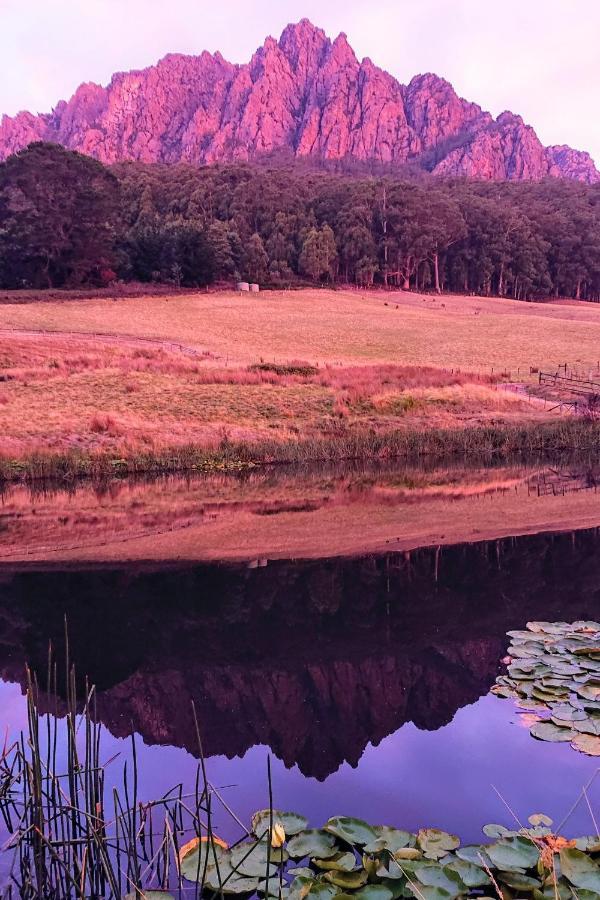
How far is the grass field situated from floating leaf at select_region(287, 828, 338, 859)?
2348 centimetres

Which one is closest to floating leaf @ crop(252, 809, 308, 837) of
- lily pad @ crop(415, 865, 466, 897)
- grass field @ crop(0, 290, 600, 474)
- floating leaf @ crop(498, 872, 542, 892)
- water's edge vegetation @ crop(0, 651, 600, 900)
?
water's edge vegetation @ crop(0, 651, 600, 900)

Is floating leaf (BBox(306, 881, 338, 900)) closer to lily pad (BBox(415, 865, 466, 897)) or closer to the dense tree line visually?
lily pad (BBox(415, 865, 466, 897))

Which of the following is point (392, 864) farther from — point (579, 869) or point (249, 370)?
point (249, 370)

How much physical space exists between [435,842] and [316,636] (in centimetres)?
486

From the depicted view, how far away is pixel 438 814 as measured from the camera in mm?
5641

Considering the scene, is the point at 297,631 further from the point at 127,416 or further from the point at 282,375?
the point at 282,375

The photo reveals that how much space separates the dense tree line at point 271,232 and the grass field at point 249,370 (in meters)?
10.3

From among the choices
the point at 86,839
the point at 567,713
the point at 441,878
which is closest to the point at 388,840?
the point at 441,878

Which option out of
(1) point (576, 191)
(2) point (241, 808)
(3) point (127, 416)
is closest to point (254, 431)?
(3) point (127, 416)

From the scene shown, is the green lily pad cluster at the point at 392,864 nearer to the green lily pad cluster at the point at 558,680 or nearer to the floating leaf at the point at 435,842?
the floating leaf at the point at 435,842

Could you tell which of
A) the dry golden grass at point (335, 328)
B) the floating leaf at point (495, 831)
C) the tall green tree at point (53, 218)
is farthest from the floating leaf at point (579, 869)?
the tall green tree at point (53, 218)

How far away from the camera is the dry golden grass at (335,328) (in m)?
49.7

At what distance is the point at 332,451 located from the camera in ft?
95.0

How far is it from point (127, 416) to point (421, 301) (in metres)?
55.9
